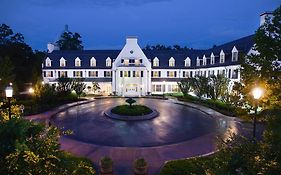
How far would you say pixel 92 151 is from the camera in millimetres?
14406

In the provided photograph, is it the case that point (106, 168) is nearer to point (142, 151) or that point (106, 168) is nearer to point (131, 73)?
point (142, 151)

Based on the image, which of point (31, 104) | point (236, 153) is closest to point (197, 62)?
point (31, 104)

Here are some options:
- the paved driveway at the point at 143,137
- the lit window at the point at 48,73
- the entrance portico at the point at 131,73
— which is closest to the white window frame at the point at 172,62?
the entrance portico at the point at 131,73

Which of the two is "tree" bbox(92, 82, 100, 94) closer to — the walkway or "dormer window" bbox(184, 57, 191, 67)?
"dormer window" bbox(184, 57, 191, 67)

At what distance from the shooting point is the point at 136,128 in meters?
20.6

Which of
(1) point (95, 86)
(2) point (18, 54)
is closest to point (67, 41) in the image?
(2) point (18, 54)

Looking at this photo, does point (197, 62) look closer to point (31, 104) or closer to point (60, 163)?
point (31, 104)

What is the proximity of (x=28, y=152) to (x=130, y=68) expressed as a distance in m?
42.2

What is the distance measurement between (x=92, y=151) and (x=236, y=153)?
11.1 m

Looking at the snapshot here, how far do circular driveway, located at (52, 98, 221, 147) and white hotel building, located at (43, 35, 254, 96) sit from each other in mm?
19839

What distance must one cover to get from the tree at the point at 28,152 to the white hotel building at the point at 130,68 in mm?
40919

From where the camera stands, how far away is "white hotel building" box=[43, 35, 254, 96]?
46.2 metres

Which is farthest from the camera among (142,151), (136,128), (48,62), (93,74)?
(93,74)

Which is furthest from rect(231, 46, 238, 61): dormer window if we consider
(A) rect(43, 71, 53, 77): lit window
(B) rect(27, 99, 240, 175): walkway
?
(A) rect(43, 71, 53, 77): lit window
